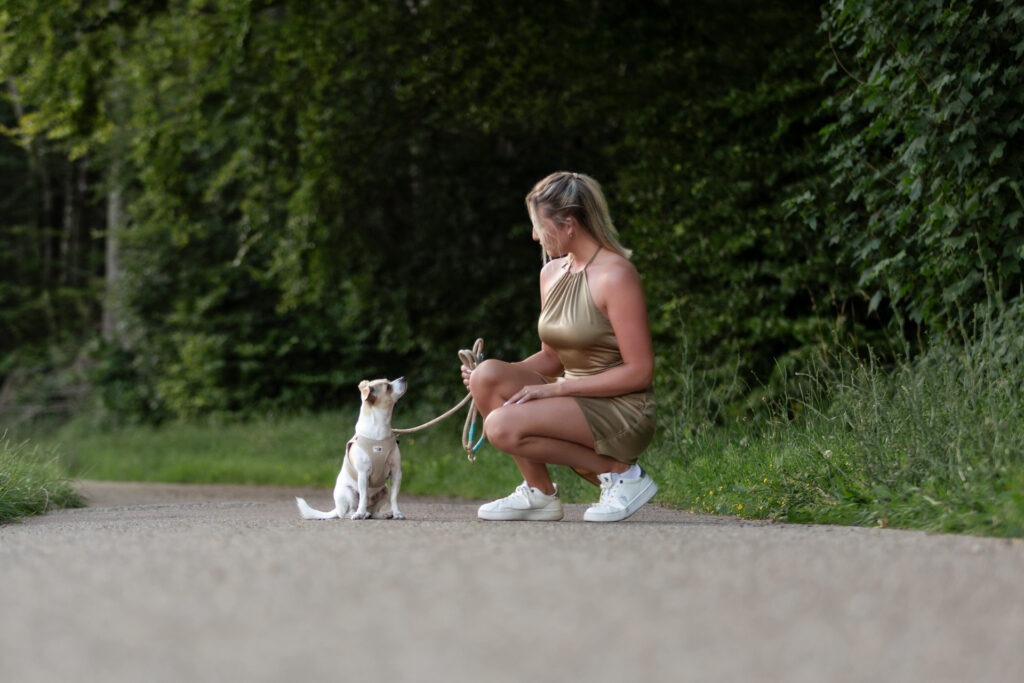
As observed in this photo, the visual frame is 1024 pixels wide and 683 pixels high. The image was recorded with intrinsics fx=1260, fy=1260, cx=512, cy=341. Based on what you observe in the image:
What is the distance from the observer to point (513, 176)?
59.3 ft

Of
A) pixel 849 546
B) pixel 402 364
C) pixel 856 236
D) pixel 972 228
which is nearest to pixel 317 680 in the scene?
pixel 849 546

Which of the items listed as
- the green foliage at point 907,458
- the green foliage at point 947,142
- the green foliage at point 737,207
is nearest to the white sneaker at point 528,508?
the green foliage at point 907,458

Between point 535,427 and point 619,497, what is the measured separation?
571 millimetres

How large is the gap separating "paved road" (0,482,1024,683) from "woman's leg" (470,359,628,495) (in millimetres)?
824

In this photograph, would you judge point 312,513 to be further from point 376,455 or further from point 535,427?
point 535,427

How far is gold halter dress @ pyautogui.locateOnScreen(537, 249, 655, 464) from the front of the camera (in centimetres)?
655

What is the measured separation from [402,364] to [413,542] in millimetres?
16228

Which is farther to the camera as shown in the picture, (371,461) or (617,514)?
(371,461)

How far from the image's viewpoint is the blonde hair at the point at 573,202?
656 centimetres

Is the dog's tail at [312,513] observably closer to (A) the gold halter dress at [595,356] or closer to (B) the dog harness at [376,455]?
(B) the dog harness at [376,455]

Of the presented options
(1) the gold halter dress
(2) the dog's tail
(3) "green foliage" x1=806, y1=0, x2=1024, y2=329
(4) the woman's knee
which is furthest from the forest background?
(2) the dog's tail

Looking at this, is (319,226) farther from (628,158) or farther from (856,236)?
(856,236)

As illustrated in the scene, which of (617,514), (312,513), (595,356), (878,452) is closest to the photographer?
(617,514)

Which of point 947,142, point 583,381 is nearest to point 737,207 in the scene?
point 947,142
